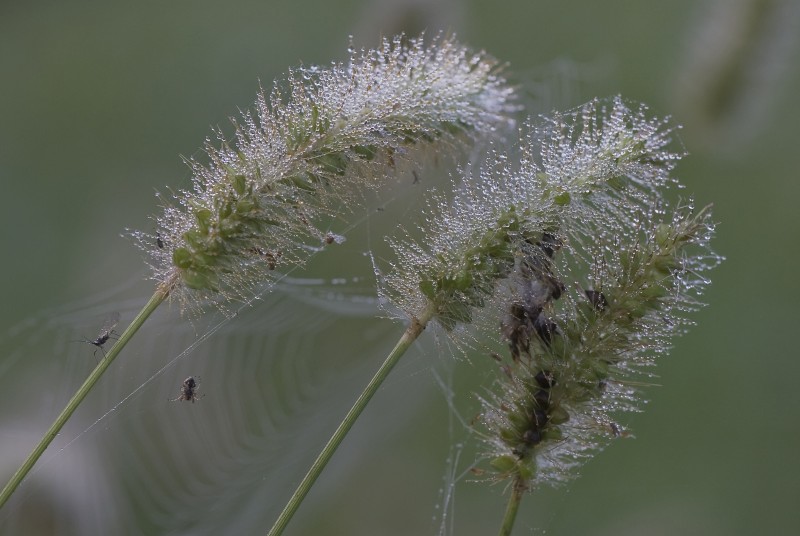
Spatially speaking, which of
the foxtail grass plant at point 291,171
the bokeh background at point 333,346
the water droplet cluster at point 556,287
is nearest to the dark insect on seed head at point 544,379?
the water droplet cluster at point 556,287

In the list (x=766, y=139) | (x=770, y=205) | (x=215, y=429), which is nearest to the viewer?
(x=215, y=429)

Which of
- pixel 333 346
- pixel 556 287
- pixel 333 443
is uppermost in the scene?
pixel 333 346

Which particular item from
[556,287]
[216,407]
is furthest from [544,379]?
[216,407]

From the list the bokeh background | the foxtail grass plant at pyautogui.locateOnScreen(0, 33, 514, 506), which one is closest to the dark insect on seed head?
the foxtail grass plant at pyautogui.locateOnScreen(0, 33, 514, 506)

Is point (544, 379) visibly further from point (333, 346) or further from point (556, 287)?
point (333, 346)

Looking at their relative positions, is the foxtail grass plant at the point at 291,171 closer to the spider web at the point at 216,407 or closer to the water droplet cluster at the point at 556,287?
the water droplet cluster at the point at 556,287

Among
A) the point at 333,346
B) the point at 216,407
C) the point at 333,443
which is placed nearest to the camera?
the point at 333,443

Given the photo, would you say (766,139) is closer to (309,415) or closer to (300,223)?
(309,415)

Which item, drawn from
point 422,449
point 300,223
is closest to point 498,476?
point 300,223
